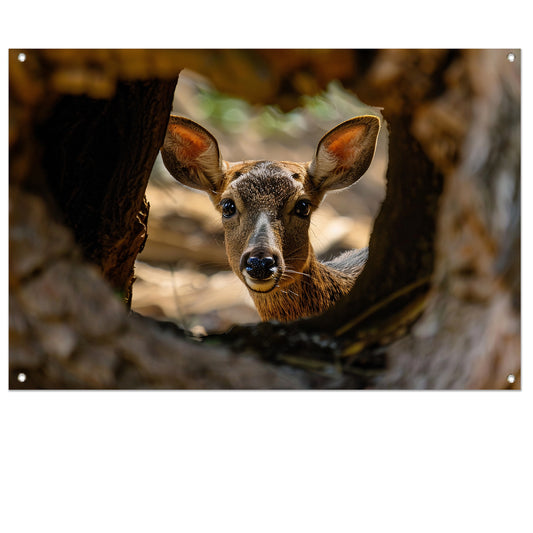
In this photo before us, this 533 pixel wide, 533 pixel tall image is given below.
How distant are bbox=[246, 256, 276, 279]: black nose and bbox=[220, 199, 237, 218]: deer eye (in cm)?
28

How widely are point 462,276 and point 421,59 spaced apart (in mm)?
515

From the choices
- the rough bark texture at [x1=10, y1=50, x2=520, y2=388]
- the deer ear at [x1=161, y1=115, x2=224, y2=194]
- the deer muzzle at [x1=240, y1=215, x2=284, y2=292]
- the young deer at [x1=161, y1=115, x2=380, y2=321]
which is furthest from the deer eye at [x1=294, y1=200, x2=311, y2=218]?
the rough bark texture at [x1=10, y1=50, x2=520, y2=388]

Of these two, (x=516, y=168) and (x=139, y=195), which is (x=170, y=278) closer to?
(x=139, y=195)

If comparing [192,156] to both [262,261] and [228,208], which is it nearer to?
[228,208]

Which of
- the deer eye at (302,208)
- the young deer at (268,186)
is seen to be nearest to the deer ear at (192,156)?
the young deer at (268,186)

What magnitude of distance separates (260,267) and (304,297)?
467mm

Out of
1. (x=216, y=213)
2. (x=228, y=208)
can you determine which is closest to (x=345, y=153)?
(x=228, y=208)

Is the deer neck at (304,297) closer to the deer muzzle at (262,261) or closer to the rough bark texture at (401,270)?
the deer muzzle at (262,261)

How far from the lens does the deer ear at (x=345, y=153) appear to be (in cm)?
184

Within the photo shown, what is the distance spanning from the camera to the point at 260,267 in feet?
5.96

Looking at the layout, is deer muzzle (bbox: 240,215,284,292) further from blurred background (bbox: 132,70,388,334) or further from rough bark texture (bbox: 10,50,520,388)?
rough bark texture (bbox: 10,50,520,388)

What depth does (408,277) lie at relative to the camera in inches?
59.0

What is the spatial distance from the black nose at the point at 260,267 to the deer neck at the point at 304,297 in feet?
1.20

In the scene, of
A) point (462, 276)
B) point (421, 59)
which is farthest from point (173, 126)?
point (462, 276)
